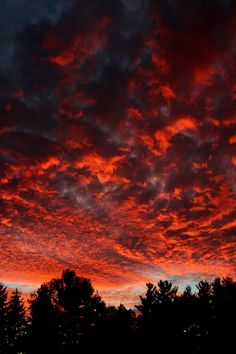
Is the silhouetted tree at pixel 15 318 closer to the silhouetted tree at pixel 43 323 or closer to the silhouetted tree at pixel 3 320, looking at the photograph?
the silhouetted tree at pixel 3 320

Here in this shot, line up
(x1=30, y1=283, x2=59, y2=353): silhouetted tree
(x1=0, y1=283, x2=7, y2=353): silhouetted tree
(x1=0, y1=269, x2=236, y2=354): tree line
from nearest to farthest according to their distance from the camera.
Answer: (x1=0, y1=269, x2=236, y2=354): tree line, (x1=30, y1=283, x2=59, y2=353): silhouetted tree, (x1=0, y1=283, x2=7, y2=353): silhouetted tree

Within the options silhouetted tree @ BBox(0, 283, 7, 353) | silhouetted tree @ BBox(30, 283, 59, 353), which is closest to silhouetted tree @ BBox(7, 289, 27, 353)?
silhouetted tree @ BBox(0, 283, 7, 353)

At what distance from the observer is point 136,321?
31.6 metres

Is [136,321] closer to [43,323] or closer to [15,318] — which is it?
[43,323]

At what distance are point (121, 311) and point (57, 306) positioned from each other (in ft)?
59.9

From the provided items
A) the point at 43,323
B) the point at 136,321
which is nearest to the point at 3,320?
the point at 43,323

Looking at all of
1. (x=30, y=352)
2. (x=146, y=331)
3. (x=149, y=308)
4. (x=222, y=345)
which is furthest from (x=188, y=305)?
(x=30, y=352)

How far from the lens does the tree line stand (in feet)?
77.9

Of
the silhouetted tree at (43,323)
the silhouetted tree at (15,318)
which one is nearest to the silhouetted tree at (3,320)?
the silhouetted tree at (15,318)

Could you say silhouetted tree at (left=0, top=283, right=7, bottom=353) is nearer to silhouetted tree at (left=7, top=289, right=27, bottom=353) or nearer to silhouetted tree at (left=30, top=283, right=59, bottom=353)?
silhouetted tree at (left=7, top=289, right=27, bottom=353)

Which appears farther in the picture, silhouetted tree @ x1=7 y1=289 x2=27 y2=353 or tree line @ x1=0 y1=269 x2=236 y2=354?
silhouetted tree @ x1=7 y1=289 x2=27 y2=353

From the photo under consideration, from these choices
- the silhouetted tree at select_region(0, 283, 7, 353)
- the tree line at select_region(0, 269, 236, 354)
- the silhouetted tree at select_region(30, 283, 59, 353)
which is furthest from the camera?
the silhouetted tree at select_region(0, 283, 7, 353)

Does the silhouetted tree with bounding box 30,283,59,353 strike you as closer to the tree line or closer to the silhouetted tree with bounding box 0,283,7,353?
the tree line

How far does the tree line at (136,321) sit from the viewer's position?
23.8m
